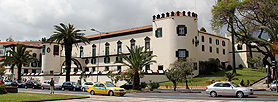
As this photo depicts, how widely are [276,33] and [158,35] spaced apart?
28416 mm

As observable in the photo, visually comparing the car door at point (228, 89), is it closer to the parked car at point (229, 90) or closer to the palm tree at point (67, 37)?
the parked car at point (229, 90)

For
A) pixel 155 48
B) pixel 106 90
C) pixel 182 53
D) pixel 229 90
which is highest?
pixel 155 48

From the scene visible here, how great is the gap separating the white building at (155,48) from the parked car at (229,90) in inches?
943

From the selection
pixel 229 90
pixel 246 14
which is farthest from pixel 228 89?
pixel 246 14

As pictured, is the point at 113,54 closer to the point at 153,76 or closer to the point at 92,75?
the point at 92,75

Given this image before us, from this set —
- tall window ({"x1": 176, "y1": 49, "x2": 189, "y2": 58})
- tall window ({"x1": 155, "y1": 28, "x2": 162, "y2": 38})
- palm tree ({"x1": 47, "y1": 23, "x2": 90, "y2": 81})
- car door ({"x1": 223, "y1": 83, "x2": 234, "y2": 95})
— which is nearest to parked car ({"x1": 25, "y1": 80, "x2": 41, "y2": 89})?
palm tree ({"x1": 47, "y1": 23, "x2": 90, "y2": 81})

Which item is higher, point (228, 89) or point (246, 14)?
point (246, 14)

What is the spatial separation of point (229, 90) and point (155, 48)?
3265 centimetres

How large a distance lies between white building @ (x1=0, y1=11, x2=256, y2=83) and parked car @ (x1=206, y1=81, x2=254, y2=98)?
23.9 m

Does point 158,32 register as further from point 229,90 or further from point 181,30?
point 229,90

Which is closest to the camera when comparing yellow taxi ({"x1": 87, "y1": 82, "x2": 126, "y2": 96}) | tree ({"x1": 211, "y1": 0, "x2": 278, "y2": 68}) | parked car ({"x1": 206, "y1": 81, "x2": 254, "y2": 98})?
parked car ({"x1": 206, "y1": 81, "x2": 254, "y2": 98})

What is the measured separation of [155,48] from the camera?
54.2 metres

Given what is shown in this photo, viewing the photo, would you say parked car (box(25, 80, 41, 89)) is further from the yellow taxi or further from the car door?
the car door

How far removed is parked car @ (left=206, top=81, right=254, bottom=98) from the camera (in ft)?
70.1
